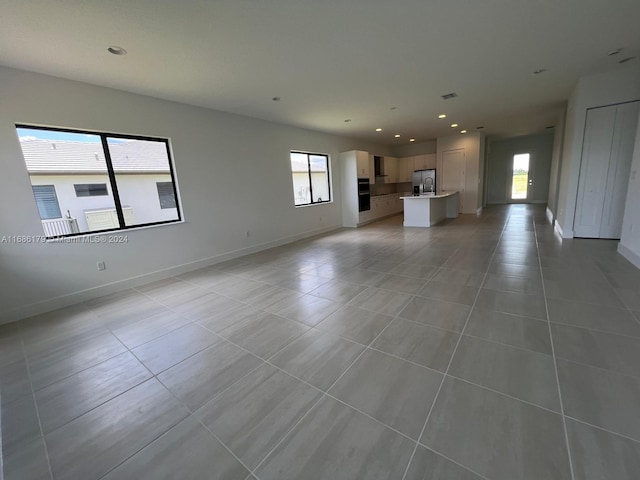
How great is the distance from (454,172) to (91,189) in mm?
9742

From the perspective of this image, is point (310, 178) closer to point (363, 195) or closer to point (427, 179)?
point (363, 195)

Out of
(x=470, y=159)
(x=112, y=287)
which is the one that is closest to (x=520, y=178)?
(x=470, y=159)

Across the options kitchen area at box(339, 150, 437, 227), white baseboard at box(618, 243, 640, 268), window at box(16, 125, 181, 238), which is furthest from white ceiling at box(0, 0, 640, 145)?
kitchen area at box(339, 150, 437, 227)

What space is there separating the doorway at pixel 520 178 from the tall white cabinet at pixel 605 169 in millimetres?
7590

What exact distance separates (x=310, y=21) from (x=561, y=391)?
3414mm

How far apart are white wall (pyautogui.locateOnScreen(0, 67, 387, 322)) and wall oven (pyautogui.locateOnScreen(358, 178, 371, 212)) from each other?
77.8 inches

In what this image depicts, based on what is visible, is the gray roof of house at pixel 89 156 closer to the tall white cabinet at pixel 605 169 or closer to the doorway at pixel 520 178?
the tall white cabinet at pixel 605 169

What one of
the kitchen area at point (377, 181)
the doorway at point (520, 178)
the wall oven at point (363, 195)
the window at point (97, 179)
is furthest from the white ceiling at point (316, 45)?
the doorway at point (520, 178)

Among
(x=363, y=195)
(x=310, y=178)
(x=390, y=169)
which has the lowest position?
(x=363, y=195)

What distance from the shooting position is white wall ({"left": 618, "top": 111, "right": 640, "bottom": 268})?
3.53 meters

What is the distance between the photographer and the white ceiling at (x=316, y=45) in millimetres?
2215

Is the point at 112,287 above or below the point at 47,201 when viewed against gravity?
below

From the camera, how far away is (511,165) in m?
11.3

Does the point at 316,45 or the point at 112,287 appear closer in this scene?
the point at 316,45
